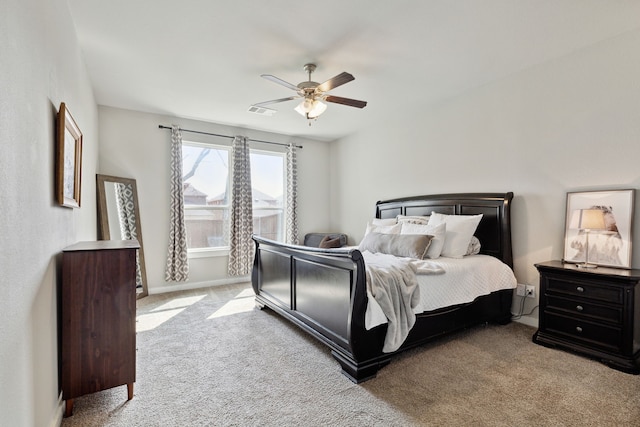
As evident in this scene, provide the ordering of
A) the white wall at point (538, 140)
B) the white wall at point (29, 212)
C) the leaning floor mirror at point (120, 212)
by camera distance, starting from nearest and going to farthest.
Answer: the white wall at point (29, 212) → the white wall at point (538, 140) → the leaning floor mirror at point (120, 212)

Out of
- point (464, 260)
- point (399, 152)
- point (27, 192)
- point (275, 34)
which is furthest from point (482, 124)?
point (27, 192)

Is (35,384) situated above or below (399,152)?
below

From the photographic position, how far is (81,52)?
2.82m

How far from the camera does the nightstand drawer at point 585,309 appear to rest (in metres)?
2.40

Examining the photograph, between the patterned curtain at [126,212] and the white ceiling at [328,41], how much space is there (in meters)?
1.23

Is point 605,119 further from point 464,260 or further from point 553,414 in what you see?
point 553,414

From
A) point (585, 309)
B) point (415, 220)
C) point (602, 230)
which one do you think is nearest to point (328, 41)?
point (415, 220)

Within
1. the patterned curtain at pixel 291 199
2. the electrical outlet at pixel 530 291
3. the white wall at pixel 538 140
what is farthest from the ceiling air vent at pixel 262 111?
the electrical outlet at pixel 530 291

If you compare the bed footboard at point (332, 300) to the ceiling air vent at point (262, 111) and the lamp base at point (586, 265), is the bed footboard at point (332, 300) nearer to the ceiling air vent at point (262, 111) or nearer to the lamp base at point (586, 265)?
the lamp base at point (586, 265)

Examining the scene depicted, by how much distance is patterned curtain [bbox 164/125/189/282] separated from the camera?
15.3ft

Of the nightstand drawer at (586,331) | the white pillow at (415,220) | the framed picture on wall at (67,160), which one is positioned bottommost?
the nightstand drawer at (586,331)

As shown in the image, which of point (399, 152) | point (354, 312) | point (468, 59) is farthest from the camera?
point (399, 152)

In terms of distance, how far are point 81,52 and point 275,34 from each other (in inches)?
71.8

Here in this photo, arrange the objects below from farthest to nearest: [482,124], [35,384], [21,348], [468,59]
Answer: [482,124] → [468,59] → [35,384] → [21,348]
